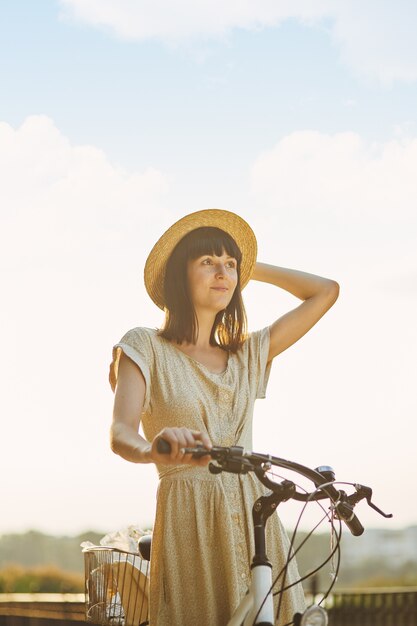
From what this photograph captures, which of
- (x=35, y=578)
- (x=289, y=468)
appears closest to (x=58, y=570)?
(x=35, y=578)

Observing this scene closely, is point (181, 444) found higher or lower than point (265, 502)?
higher

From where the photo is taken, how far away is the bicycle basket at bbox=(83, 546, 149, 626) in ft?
12.9

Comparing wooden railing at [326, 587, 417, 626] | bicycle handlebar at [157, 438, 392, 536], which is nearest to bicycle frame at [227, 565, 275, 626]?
bicycle handlebar at [157, 438, 392, 536]

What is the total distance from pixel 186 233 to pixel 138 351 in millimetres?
583

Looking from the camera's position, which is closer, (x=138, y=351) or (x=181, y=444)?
(x=181, y=444)

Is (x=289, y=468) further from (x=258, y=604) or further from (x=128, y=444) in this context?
(x=128, y=444)

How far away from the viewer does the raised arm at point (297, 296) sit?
11.5 ft

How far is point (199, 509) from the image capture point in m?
2.96

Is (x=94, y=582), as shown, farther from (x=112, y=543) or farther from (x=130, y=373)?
(x=130, y=373)

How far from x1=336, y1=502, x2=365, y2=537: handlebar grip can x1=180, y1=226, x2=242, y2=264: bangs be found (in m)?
1.03

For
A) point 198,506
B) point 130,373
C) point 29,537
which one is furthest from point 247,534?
point 29,537

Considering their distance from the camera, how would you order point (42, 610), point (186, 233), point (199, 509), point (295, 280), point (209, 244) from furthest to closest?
point (42, 610)
point (295, 280)
point (186, 233)
point (209, 244)
point (199, 509)

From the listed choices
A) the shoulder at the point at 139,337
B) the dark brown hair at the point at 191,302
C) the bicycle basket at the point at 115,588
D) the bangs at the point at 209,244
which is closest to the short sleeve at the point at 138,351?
the shoulder at the point at 139,337

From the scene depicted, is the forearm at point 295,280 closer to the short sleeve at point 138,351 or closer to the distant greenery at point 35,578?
the short sleeve at point 138,351
